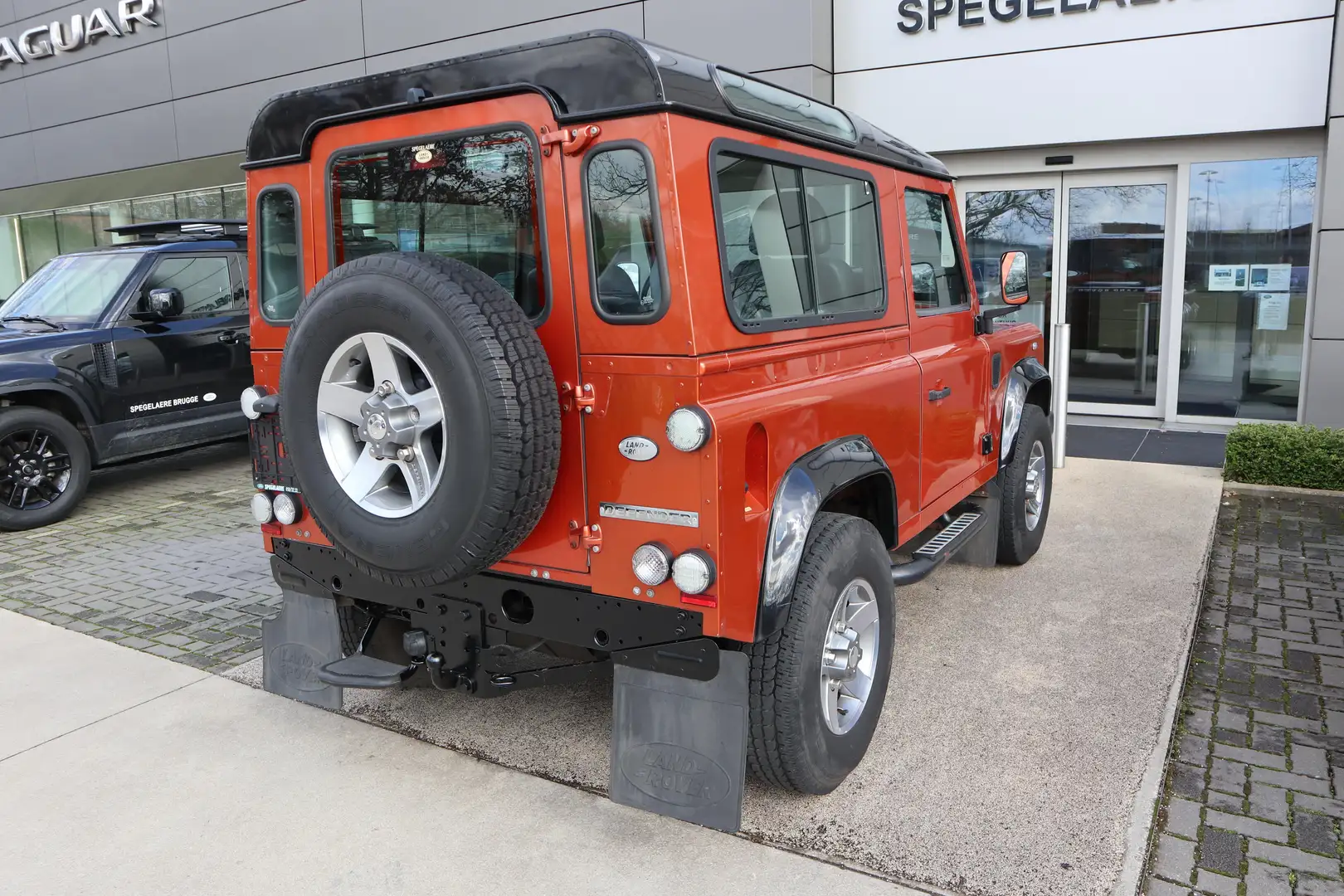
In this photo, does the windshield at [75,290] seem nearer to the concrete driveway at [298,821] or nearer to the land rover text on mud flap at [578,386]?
the concrete driveway at [298,821]

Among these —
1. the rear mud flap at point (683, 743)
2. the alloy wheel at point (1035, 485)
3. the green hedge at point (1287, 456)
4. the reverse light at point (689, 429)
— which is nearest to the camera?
the reverse light at point (689, 429)

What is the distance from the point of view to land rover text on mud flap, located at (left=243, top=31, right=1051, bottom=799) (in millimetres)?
2719

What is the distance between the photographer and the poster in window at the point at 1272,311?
8961mm

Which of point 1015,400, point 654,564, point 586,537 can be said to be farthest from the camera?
point 1015,400

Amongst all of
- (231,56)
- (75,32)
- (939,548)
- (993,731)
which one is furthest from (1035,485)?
(75,32)

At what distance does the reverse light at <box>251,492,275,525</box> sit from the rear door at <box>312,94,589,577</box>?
3.22 ft

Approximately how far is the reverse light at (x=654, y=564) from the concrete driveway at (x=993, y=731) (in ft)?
3.01

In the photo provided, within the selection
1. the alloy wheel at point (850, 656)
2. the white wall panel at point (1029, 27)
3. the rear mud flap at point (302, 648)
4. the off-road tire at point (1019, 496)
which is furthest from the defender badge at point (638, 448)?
the white wall panel at point (1029, 27)

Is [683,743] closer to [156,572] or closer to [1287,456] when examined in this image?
[156,572]

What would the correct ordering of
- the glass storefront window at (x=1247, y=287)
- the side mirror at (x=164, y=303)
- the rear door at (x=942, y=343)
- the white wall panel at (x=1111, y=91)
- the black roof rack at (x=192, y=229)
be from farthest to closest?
the glass storefront window at (x=1247, y=287), the black roof rack at (x=192, y=229), the white wall panel at (x=1111, y=91), the side mirror at (x=164, y=303), the rear door at (x=942, y=343)

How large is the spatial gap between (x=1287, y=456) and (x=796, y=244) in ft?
18.9

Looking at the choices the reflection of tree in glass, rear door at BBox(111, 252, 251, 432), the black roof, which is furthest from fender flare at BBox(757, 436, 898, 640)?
the reflection of tree in glass

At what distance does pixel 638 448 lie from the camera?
9.20ft

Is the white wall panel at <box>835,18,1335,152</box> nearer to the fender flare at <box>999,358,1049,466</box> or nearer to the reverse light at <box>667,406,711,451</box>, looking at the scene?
the fender flare at <box>999,358,1049,466</box>
